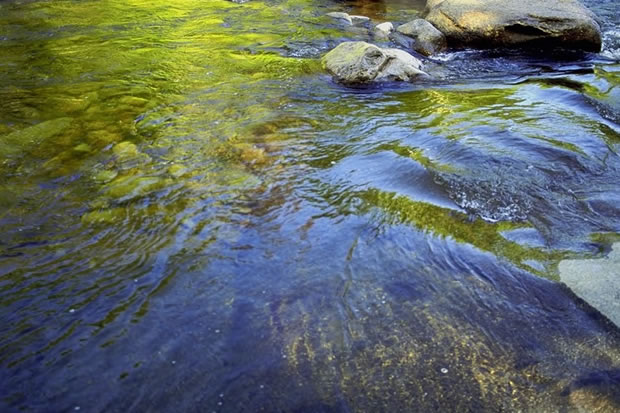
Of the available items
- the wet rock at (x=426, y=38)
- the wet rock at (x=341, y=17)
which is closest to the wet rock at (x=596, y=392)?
the wet rock at (x=426, y=38)

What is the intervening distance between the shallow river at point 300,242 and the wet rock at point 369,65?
1.15ft

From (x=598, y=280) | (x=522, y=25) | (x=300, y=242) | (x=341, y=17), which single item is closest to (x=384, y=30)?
(x=341, y=17)

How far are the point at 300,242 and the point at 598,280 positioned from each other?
208 cm

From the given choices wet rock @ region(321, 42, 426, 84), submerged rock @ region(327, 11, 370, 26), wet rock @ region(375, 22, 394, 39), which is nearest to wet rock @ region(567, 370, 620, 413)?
wet rock @ region(321, 42, 426, 84)

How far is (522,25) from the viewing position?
987cm

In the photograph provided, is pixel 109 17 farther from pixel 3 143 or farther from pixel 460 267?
pixel 460 267

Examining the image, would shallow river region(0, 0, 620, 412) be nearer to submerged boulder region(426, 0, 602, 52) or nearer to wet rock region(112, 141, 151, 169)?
wet rock region(112, 141, 151, 169)

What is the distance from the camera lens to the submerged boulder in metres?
9.80

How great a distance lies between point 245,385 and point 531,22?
946 centimetres

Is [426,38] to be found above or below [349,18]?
above

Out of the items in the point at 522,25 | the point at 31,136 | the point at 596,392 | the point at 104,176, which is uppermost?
the point at 522,25

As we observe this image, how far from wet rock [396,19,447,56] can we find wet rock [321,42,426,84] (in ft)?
4.79

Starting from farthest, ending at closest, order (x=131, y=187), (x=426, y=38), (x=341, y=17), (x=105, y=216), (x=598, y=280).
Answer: (x=341, y=17) < (x=426, y=38) < (x=131, y=187) < (x=105, y=216) < (x=598, y=280)

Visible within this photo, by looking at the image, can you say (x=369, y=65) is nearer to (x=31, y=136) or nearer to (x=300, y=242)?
(x=31, y=136)
